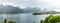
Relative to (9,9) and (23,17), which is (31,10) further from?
(9,9)

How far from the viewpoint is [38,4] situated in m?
1.86

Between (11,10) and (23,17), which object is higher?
(11,10)

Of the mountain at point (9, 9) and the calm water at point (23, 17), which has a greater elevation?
the mountain at point (9, 9)

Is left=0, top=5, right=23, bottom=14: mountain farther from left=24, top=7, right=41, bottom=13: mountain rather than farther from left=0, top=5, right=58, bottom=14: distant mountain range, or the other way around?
left=24, top=7, right=41, bottom=13: mountain

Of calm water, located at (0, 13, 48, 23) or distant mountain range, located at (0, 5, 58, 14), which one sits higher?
distant mountain range, located at (0, 5, 58, 14)

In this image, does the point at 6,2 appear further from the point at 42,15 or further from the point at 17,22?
the point at 42,15

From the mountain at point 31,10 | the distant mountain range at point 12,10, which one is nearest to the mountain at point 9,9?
the distant mountain range at point 12,10

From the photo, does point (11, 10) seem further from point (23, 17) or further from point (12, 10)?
point (23, 17)

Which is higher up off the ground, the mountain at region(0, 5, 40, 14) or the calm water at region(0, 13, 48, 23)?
the mountain at region(0, 5, 40, 14)

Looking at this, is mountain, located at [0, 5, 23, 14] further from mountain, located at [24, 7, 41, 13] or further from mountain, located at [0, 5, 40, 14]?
mountain, located at [24, 7, 41, 13]

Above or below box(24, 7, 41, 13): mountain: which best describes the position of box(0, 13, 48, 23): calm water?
below

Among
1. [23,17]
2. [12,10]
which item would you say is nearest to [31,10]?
[23,17]

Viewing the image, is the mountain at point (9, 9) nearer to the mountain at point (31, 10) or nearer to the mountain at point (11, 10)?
the mountain at point (11, 10)

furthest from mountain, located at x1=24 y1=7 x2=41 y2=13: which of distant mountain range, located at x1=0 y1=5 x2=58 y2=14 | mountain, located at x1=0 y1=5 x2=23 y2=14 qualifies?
mountain, located at x1=0 y1=5 x2=23 y2=14
